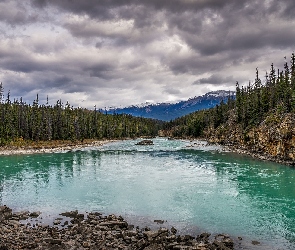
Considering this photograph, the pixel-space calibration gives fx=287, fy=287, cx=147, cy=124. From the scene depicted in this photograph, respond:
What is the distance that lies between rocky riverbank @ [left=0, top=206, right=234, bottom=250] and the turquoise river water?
8.70 feet

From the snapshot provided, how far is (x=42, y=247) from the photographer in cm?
2141

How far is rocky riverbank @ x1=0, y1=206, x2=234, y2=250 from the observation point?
71.1 ft

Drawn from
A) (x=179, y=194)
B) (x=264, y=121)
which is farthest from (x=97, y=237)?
(x=264, y=121)

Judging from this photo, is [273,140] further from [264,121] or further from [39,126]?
[39,126]

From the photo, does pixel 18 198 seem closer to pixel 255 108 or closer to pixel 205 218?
pixel 205 218

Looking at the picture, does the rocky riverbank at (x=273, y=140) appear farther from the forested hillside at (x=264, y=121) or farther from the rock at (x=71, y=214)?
the rock at (x=71, y=214)

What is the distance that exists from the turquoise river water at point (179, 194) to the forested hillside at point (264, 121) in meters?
10.9

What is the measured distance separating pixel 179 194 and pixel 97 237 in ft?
53.5

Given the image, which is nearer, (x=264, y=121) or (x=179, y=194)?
(x=179, y=194)

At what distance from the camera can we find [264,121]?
85.4 metres

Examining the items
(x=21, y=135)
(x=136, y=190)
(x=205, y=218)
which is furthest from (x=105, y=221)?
(x=21, y=135)

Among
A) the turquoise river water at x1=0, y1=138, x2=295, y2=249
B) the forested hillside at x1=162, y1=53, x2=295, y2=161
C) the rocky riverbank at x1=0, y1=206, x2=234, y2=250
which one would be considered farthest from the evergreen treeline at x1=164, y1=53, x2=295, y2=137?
the rocky riverbank at x1=0, y1=206, x2=234, y2=250

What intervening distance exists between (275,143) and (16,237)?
6329cm

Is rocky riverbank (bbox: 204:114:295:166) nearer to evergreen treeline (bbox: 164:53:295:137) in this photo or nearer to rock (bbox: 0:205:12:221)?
evergreen treeline (bbox: 164:53:295:137)
